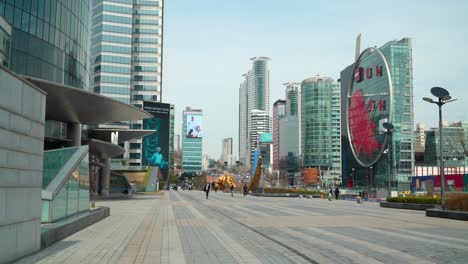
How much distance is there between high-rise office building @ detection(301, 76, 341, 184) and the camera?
184 metres

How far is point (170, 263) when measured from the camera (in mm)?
9812

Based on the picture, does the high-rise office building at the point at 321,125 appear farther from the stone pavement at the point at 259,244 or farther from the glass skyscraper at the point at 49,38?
the stone pavement at the point at 259,244

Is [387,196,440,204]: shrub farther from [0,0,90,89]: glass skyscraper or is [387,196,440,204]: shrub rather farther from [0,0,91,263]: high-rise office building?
[0,0,90,89]: glass skyscraper

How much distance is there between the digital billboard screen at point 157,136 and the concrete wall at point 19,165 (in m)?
107

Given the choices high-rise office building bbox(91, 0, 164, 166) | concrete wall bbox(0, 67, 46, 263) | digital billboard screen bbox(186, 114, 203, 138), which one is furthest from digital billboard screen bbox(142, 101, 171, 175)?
Result: concrete wall bbox(0, 67, 46, 263)

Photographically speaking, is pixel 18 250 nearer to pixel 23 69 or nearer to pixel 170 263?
pixel 170 263

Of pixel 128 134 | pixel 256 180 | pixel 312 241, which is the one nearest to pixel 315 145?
pixel 256 180

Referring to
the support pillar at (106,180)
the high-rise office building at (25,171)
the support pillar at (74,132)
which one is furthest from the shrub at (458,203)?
the support pillar at (106,180)

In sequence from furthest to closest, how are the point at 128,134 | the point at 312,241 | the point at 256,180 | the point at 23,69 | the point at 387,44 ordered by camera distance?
1. the point at 387,44
2. the point at 256,180
3. the point at 128,134
4. the point at 23,69
5. the point at 312,241

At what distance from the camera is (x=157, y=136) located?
119m

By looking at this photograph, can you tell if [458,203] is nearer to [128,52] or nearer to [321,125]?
[128,52]

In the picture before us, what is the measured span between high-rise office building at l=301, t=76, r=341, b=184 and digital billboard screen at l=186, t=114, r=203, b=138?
41.7 meters

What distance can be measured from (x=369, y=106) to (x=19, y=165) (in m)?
114

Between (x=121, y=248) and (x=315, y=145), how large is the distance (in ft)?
582
